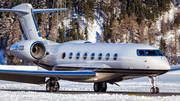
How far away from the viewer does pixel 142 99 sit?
557 inches

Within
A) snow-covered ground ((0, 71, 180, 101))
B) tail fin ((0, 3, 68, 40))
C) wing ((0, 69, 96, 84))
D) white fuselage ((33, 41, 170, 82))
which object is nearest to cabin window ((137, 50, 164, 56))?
white fuselage ((33, 41, 170, 82))

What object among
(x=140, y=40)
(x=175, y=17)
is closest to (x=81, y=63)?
(x=140, y=40)

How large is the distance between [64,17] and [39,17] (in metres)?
11.8

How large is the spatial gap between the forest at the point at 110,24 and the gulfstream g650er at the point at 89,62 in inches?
2655

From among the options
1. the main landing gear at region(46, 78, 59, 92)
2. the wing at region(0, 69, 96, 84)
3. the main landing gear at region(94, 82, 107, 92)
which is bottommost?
the main landing gear at region(94, 82, 107, 92)

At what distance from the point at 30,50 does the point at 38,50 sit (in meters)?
1.30

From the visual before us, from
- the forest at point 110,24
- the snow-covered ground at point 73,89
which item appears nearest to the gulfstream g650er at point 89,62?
the snow-covered ground at point 73,89

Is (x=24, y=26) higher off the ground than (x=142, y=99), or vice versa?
(x=24, y=26)

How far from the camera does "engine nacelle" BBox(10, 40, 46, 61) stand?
22.6m

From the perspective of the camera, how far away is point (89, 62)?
21.3m

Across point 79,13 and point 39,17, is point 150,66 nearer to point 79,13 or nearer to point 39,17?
point 39,17

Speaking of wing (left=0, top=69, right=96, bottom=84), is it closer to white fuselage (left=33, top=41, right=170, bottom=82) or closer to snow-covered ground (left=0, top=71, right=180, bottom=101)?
white fuselage (left=33, top=41, right=170, bottom=82)

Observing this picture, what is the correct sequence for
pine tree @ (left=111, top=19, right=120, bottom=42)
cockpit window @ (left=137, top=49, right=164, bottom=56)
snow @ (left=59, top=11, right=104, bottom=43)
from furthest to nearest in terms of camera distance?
snow @ (left=59, top=11, right=104, bottom=43), pine tree @ (left=111, top=19, right=120, bottom=42), cockpit window @ (left=137, top=49, right=164, bottom=56)

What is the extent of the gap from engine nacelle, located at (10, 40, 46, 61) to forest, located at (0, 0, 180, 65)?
67.0 metres
